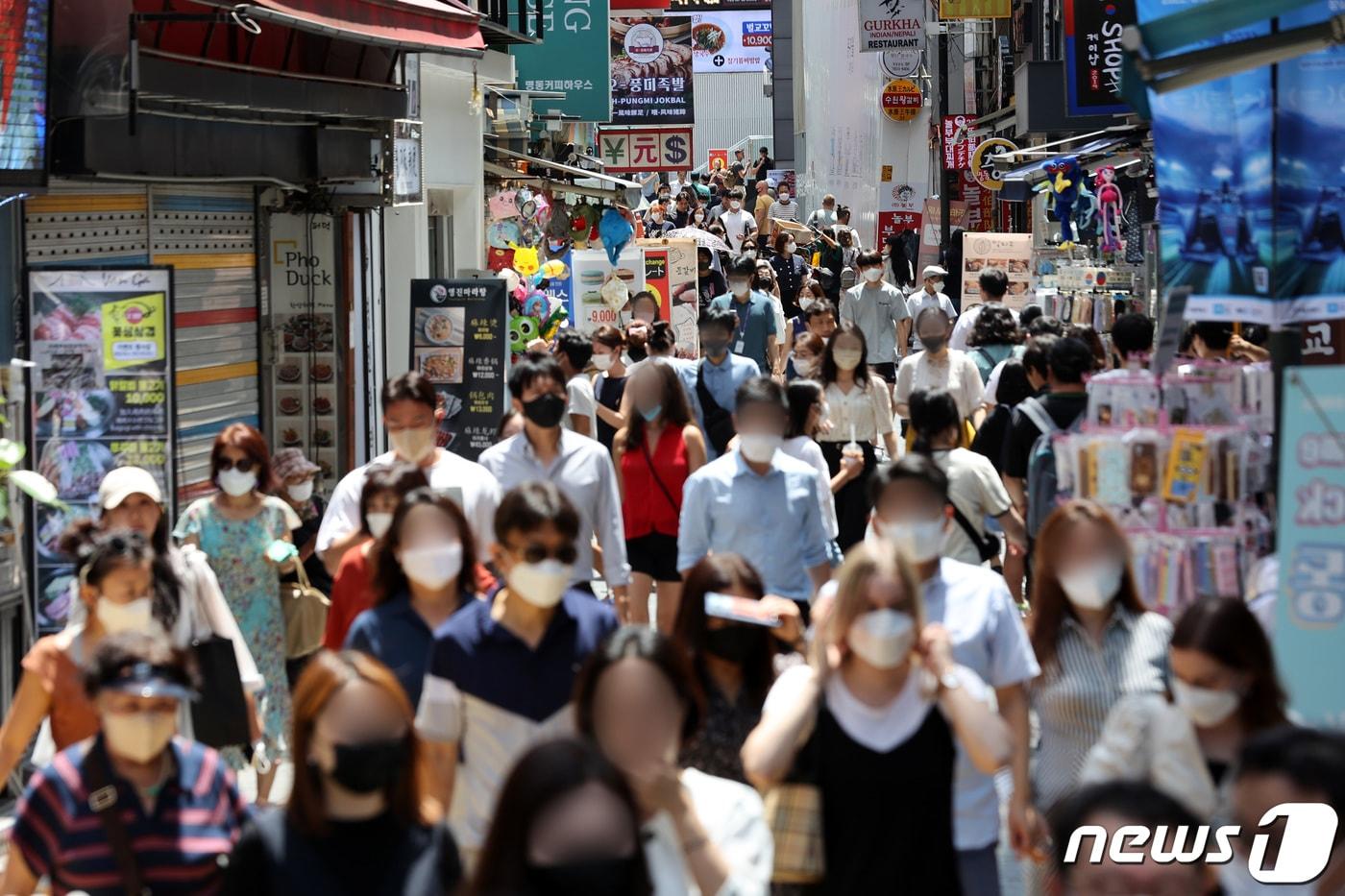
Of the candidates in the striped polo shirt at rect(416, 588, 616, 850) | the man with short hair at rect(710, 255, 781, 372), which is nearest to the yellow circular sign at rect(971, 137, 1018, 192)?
the man with short hair at rect(710, 255, 781, 372)

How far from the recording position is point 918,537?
593cm

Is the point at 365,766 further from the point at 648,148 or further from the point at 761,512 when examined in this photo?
the point at 648,148

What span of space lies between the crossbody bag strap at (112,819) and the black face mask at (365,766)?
71 centimetres

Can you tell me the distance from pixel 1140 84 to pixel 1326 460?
10.9 feet

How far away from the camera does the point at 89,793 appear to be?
4.54 m

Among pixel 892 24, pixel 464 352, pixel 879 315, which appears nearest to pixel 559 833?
pixel 464 352

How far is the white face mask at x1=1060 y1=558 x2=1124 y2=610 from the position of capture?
18.4ft

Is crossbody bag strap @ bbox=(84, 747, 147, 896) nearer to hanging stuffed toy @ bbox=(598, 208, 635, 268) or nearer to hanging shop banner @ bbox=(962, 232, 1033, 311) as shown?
hanging shop banner @ bbox=(962, 232, 1033, 311)

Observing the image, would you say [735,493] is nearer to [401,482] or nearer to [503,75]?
[401,482]

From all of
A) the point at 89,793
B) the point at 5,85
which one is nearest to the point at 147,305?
the point at 5,85

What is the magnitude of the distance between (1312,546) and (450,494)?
3.30 m

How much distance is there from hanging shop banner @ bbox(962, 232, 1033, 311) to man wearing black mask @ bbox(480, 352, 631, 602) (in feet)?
41.0

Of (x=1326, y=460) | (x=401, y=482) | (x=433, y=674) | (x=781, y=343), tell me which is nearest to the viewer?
(x=433, y=674)

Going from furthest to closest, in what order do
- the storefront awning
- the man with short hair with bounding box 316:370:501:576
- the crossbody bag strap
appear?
1. the storefront awning
2. the man with short hair with bounding box 316:370:501:576
3. the crossbody bag strap
